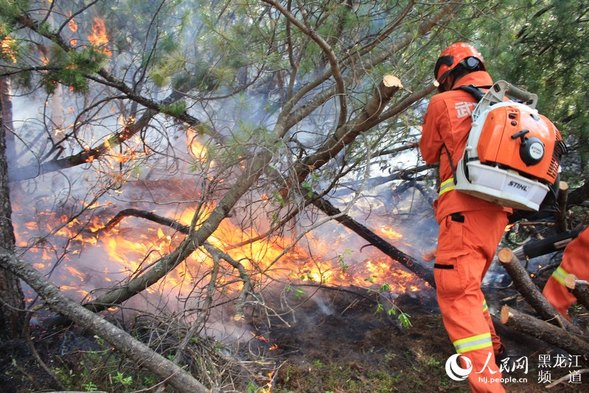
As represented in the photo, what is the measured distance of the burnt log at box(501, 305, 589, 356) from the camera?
3195 millimetres

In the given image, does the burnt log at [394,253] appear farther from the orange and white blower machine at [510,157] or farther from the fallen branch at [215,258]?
the orange and white blower machine at [510,157]

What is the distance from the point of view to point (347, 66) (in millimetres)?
3814

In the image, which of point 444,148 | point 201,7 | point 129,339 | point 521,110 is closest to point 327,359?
point 129,339

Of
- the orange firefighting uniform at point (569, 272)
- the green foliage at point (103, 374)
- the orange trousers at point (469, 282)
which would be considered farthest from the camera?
the orange firefighting uniform at point (569, 272)

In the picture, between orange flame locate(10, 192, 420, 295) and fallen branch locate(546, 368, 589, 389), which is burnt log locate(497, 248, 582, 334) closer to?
fallen branch locate(546, 368, 589, 389)

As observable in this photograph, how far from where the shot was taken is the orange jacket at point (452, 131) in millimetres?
3080

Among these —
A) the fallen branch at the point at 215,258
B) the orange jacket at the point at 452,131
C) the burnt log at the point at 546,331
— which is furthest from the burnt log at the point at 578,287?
the fallen branch at the point at 215,258

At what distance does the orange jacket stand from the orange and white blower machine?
0.14 m

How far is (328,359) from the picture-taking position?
3727 millimetres

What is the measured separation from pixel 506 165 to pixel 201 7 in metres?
3.47

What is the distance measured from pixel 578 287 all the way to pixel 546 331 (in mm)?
595

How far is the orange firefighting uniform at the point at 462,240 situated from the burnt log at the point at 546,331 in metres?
0.41

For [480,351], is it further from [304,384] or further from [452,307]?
[304,384]

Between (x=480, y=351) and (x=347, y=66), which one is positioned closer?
(x=480, y=351)
